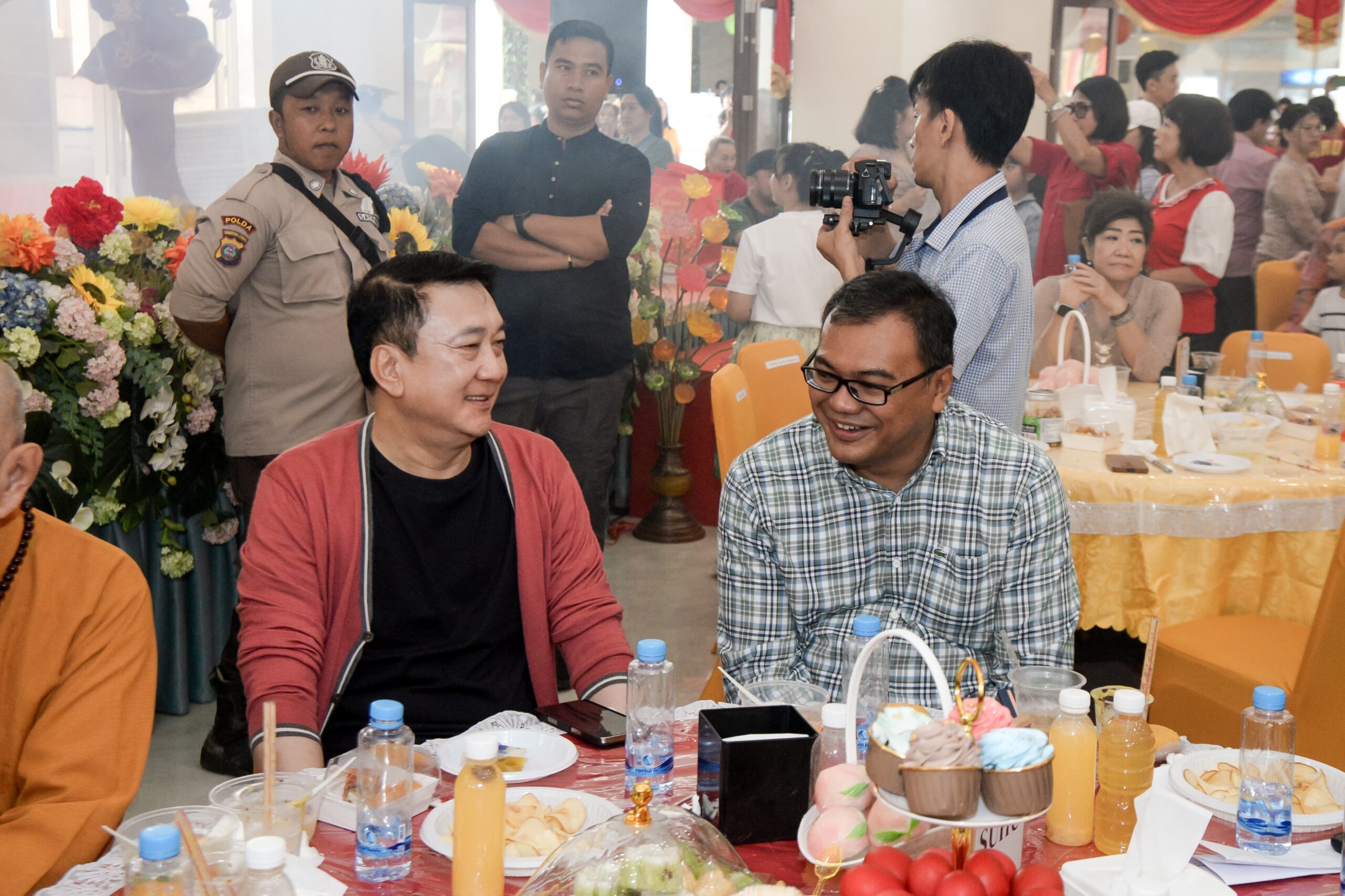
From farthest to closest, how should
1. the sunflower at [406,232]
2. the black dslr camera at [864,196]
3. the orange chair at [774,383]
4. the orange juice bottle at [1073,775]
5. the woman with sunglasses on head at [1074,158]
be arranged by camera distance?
the woman with sunglasses on head at [1074,158] < the sunflower at [406,232] < the orange chair at [774,383] < the black dslr camera at [864,196] < the orange juice bottle at [1073,775]

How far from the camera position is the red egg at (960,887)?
1093 millimetres

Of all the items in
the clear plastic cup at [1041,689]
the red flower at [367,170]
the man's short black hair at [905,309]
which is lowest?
the clear plastic cup at [1041,689]

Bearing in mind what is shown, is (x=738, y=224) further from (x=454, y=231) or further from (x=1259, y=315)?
(x=1259, y=315)

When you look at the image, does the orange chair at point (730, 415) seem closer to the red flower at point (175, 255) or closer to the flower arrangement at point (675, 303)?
the red flower at point (175, 255)

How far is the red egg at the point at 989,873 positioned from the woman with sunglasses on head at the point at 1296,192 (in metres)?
5.60

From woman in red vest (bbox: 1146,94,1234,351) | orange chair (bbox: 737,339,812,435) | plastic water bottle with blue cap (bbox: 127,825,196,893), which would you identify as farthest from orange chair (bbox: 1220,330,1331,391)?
plastic water bottle with blue cap (bbox: 127,825,196,893)

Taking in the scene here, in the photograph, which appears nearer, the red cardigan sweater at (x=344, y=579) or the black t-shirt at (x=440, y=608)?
the red cardigan sweater at (x=344, y=579)

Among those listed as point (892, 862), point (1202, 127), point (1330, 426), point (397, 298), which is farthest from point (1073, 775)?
point (1202, 127)

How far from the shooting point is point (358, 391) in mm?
3396

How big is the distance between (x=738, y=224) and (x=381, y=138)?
166 cm

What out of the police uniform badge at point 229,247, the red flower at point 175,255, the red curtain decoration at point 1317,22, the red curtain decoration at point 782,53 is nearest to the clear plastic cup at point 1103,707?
the police uniform badge at point 229,247

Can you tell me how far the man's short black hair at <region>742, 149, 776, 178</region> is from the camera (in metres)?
6.05

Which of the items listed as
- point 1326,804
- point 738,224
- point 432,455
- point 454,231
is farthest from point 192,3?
point 1326,804

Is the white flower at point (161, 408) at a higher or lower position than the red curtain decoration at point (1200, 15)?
lower
